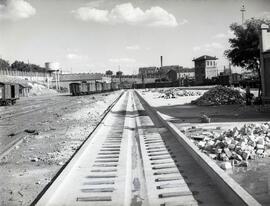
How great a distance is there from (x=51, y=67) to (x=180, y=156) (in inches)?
4715

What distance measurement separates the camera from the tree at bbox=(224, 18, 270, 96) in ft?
102

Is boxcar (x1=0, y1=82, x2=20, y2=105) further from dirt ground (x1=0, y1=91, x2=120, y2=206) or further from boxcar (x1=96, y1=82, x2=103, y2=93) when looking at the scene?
boxcar (x1=96, y1=82, x2=103, y2=93)

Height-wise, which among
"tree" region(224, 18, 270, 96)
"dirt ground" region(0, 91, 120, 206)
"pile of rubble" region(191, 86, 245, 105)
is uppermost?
"tree" region(224, 18, 270, 96)

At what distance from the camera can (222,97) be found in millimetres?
27859

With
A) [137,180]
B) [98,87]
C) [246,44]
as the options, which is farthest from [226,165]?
[98,87]

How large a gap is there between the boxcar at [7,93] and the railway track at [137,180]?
33.0 meters

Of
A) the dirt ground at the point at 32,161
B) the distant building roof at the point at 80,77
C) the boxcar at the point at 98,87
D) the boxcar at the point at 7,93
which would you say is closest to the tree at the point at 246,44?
the dirt ground at the point at 32,161

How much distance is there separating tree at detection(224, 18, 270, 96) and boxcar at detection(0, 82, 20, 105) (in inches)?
991

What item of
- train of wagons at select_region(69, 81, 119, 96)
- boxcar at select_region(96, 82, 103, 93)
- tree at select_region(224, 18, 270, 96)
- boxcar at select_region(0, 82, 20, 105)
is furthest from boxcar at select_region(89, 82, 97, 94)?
tree at select_region(224, 18, 270, 96)

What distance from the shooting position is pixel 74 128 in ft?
60.7

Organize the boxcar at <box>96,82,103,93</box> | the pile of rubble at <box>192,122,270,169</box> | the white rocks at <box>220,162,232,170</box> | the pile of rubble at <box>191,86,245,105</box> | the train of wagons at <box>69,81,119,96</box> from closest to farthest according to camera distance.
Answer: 1. the white rocks at <box>220,162,232,170</box>
2. the pile of rubble at <box>192,122,270,169</box>
3. the pile of rubble at <box>191,86,245,105</box>
4. the train of wagons at <box>69,81,119,96</box>
5. the boxcar at <box>96,82,103,93</box>

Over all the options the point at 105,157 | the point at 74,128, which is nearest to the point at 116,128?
the point at 74,128

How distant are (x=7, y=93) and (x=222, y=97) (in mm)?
27245

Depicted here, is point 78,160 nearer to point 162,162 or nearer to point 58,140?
point 162,162
